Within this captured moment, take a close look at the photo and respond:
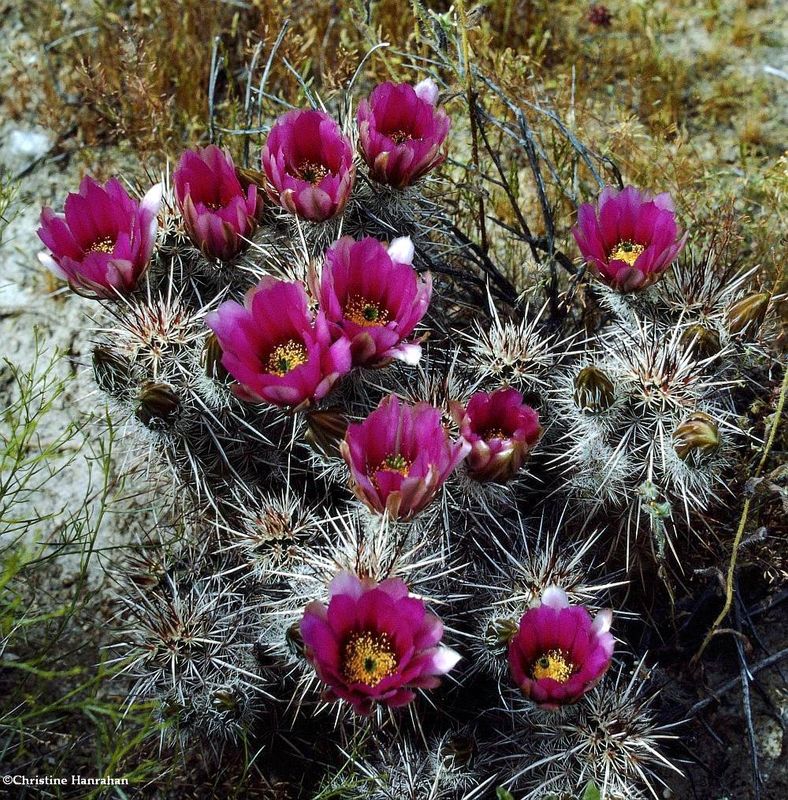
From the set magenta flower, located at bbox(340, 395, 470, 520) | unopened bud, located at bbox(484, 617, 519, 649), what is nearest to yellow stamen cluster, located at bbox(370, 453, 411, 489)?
magenta flower, located at bbox(340, 395, 470, 520)

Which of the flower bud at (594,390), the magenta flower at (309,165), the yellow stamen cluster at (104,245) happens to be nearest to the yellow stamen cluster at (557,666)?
the flower bud at (594,390)

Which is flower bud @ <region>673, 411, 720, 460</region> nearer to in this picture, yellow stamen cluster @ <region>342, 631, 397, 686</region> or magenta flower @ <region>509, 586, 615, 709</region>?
magenta flower @ <region>509, 586, 615, 709</region>

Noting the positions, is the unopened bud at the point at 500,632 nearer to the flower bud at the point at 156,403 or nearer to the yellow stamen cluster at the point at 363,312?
the yellow stamen cluster at the point at 363,312

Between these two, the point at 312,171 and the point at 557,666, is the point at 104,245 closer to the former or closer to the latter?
the point at 312,171

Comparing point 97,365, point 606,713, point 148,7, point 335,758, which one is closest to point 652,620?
point 606,713

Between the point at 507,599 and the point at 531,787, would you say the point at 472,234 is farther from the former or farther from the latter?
the point at 531,787

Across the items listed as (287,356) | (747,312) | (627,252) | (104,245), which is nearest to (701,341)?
(747,312)
